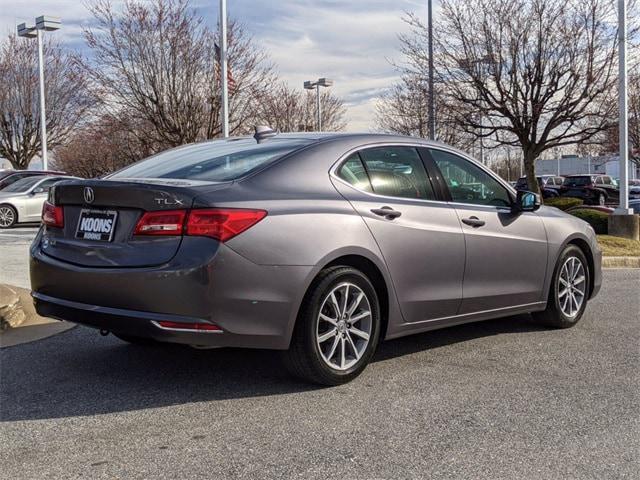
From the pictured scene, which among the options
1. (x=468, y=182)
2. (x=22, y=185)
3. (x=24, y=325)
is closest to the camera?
(x=468, y=182)

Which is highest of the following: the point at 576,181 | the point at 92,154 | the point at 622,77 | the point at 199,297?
the point at 92,154

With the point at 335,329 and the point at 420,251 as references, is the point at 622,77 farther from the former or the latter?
the point at 335,329

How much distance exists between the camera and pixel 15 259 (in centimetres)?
1029

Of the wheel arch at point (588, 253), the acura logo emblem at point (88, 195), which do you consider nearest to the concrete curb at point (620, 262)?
the wheel arch at point (588, 253)

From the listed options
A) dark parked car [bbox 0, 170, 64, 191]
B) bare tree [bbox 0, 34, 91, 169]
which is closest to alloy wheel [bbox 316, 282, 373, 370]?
dark parked car [bbox 0, 170, 64, 191]

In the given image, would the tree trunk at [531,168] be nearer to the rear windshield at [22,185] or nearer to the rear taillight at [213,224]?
the rear windshield at [22,185]

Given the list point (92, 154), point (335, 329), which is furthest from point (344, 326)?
point (92, 154)

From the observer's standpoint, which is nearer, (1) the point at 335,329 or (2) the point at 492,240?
(1) the point at 335,329

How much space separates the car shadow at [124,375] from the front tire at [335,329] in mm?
179

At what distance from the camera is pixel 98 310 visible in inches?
160

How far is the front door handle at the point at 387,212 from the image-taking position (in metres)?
4.63

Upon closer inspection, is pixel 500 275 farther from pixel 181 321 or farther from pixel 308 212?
pixel 181 321

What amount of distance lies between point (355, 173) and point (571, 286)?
272 centimetres

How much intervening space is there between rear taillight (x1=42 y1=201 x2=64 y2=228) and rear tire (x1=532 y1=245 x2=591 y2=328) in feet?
12.9
